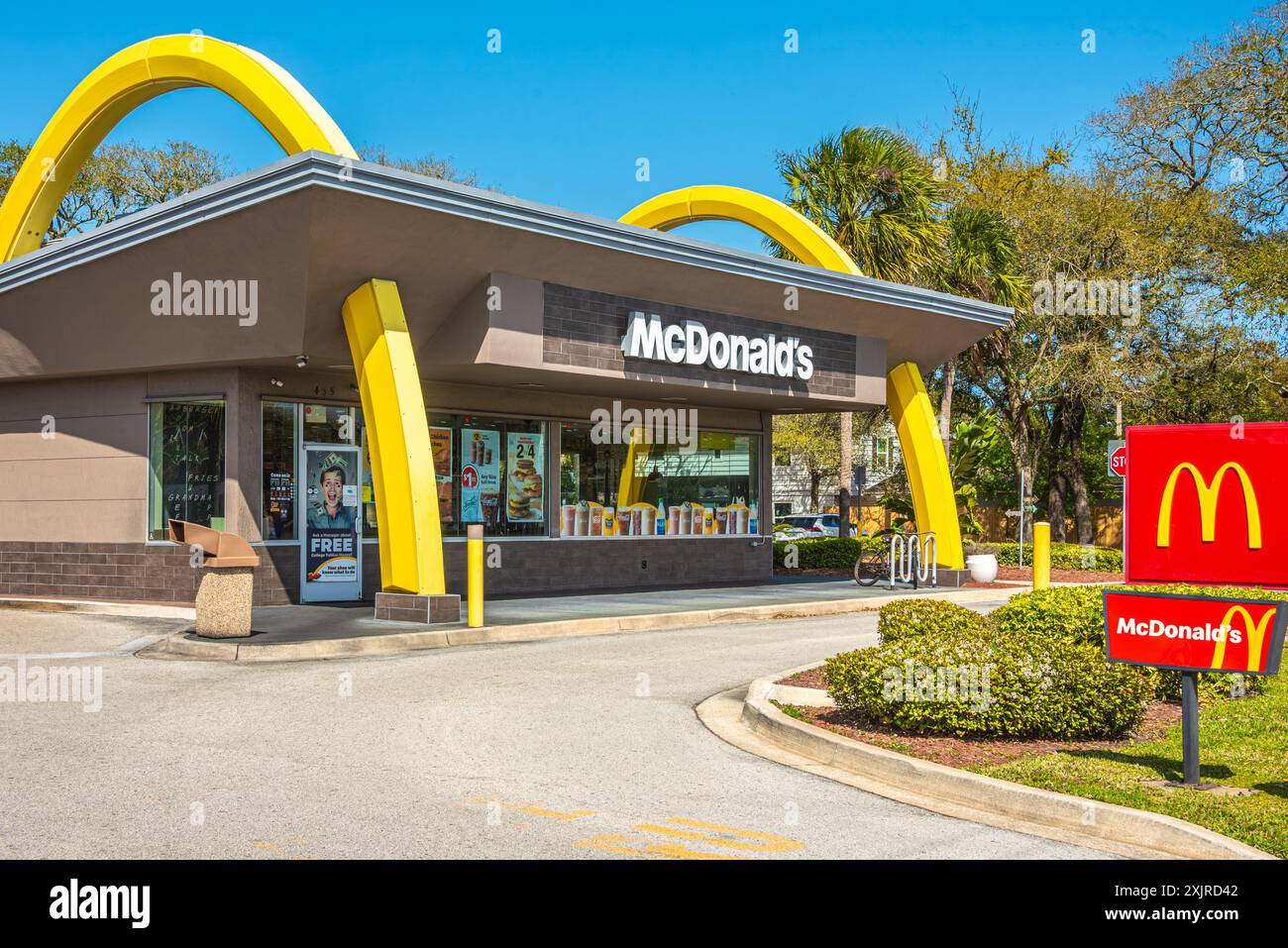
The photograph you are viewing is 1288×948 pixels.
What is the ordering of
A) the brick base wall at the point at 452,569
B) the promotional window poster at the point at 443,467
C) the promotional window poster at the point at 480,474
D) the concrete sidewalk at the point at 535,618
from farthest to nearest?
the promotional window poster at the point at 480,474
the promotional window poster at the point at 443,467
the brick base wall at the point at 452,569
the concrete sidewalk at the point at 535,618

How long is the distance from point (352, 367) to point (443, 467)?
2.67 metres

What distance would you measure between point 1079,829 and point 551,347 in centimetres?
1299

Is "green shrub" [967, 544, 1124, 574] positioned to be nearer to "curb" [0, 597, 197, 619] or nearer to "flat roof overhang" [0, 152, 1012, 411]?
"flat roof overhang" [0, 152, 1012, 411]

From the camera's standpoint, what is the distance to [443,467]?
2114 cm

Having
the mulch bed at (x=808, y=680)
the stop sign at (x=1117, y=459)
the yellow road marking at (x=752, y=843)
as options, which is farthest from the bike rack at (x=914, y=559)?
the yellow road marking at (x=752, y=843)

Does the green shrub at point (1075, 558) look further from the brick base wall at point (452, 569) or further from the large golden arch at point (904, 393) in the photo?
the brick base wall at point (452, 569)

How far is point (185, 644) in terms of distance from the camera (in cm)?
1394

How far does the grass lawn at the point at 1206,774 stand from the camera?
6.40 meters

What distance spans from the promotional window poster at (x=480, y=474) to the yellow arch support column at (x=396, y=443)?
483cm

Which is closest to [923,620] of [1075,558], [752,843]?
[752,843]

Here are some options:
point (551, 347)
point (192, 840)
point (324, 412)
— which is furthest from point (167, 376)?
point (192, 840)

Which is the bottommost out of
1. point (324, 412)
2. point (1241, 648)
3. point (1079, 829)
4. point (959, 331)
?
point (1079, 829)

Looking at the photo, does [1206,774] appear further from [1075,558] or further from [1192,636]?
[1075,558]
